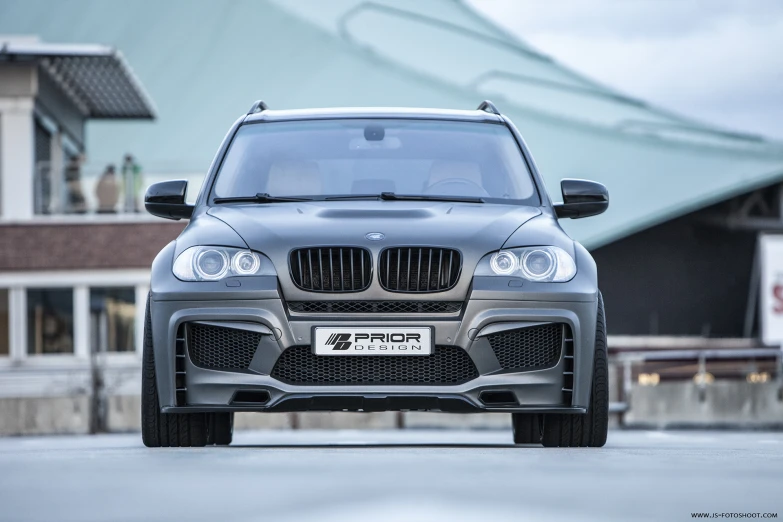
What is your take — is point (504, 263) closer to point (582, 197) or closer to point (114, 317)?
point (582, 197)

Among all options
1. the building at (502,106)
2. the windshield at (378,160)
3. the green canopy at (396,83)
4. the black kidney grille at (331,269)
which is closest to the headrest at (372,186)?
the windshield at (378,160)

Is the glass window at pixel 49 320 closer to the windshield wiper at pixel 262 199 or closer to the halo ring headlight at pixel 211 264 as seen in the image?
Answer: the windshield wiper at pixel 262 199

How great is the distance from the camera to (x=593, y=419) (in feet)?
25.5

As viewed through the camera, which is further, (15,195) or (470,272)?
(15,195)

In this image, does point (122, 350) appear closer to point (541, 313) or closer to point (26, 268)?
point (26, 268)

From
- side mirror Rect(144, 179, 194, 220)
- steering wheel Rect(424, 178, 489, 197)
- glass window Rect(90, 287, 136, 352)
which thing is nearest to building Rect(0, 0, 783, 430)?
glass window Rect(90, 287, 136, 352)

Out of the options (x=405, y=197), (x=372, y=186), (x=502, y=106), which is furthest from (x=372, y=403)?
(x=502, y=106)

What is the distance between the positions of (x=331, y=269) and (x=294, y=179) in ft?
3.97

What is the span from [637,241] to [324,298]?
2113 inches

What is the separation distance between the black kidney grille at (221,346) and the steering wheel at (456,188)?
1509 mm

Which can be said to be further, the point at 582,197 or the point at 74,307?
the point at 74,307

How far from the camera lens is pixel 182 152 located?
6309 centimetres

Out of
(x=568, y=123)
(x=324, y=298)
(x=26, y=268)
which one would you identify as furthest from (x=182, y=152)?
(x=324, y=298)

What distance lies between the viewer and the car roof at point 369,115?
9141mm
